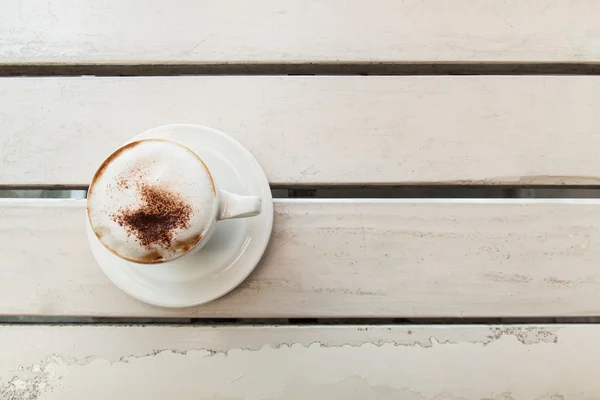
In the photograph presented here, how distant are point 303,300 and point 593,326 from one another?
30 cm

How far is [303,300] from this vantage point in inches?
19.3

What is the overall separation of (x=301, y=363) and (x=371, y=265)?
0.12m

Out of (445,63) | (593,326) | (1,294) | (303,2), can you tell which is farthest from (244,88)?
(593,326)

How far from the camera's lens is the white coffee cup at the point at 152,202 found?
14.5 inches

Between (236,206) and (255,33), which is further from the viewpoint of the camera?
(255,33)

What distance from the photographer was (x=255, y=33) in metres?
0.51

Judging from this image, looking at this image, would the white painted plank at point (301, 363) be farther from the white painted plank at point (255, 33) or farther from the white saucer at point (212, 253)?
the white painted plank at point (255, 33)

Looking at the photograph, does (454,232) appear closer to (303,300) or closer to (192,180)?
(303,300)

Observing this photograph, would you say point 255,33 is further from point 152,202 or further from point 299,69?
point 152,202

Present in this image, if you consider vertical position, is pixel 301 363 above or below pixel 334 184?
below

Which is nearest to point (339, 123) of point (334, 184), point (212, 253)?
point (334, 184)

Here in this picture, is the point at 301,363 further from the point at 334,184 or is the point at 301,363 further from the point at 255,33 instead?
the point at 255,33

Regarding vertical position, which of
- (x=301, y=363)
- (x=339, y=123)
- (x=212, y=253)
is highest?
(x=339, y=123)

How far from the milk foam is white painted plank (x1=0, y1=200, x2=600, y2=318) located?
0.13 meters
